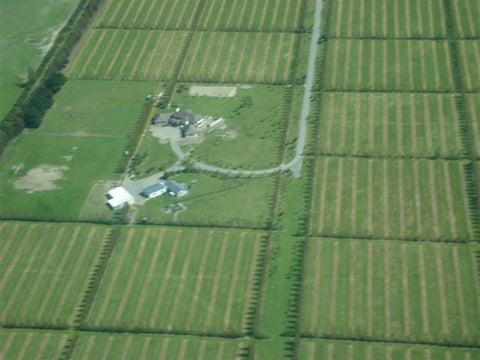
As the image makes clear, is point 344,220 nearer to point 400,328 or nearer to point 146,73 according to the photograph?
point 400,328

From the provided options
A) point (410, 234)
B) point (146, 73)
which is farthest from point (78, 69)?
point (410, 234)

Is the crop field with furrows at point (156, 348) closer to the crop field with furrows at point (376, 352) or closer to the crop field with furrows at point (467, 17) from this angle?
the crop field with furrows at point (376, 352)

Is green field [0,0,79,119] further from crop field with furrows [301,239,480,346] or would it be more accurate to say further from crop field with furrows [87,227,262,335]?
crop field with furrows [301,239,480,346]

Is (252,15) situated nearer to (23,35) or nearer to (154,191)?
(23,35)

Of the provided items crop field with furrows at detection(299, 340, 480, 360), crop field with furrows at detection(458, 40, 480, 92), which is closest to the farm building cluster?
crop field with furrows at detection(458, 40, 480, 92)

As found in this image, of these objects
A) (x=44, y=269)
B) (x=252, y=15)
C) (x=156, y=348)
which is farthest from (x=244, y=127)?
(x=156, y=348)

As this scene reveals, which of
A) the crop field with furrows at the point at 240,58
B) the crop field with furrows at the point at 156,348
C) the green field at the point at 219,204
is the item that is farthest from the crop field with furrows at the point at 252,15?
the crop field with furrows at the point at 156,348
